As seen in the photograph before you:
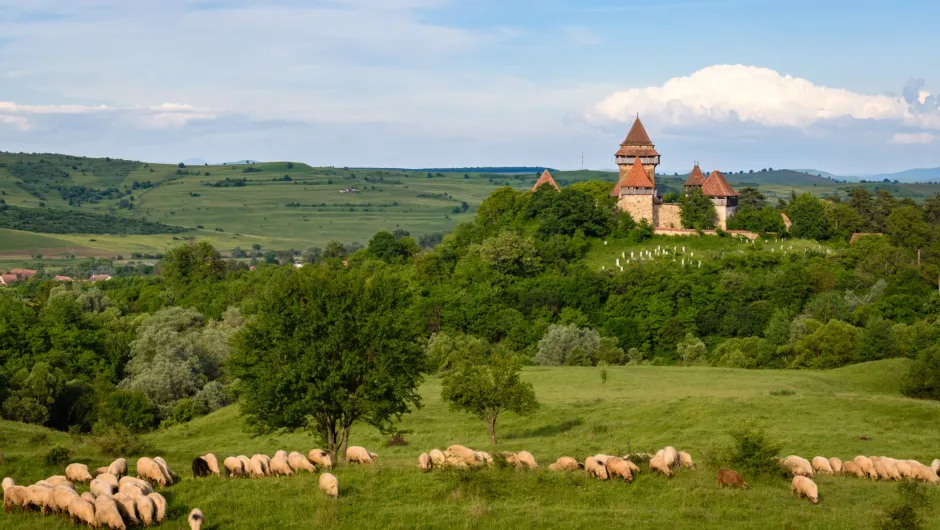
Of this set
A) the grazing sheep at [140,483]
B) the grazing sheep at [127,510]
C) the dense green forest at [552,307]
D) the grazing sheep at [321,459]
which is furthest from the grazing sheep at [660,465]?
the dense green forest at [552,307]

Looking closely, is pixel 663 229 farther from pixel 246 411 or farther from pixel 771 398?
pixel 246 411

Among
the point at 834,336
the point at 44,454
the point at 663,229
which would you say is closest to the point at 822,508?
the point at 44,454

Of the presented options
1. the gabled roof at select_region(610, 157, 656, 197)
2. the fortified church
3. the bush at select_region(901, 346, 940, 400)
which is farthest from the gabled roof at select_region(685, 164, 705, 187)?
the bush at select_region(901, 346, 940, 400)

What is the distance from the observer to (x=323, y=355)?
31078 millimetres

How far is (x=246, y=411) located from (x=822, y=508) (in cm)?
1683

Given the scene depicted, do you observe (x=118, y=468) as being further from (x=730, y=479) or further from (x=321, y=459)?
(x=730, y=479)

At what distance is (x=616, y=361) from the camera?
7488cm

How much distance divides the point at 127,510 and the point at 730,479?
14527mm

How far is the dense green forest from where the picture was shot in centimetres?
6275

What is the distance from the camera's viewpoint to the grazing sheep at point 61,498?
2203 cm

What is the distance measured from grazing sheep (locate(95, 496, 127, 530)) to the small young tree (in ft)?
68.0

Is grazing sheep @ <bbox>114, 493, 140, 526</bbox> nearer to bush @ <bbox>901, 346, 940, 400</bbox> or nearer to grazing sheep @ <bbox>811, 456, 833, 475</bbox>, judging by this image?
grazing sheep @ <bbox>811, 456, 833, 475</bbox>

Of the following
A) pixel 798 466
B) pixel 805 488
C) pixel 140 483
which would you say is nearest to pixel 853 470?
pixel 798 466

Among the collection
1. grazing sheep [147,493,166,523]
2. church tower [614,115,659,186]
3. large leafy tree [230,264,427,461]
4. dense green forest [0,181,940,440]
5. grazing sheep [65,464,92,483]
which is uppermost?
church tower [614,115,659,186]
